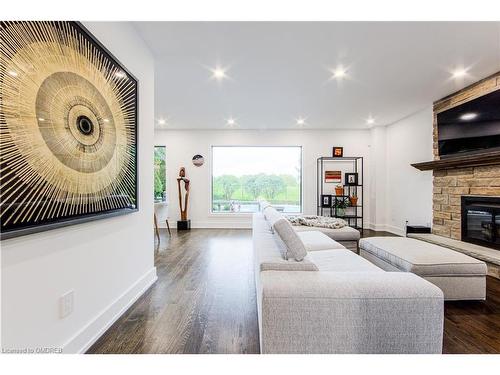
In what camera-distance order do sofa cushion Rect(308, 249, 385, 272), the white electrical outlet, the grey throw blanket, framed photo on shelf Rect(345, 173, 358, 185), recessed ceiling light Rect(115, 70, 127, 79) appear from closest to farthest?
the white electrical outlet, sofa cushion Rect(308, 249, 385, 272), recessed ceiling light Rect(115, 70, 127, 79), the grey throw blanket, framed photo on shelf Rect(345, 173, 358, 185)

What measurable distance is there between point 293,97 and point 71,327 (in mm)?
3837

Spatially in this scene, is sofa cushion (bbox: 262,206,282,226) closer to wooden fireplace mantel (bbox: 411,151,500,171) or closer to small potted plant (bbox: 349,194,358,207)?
wooden fireplace mantel (bbox: 411,151,500,171)

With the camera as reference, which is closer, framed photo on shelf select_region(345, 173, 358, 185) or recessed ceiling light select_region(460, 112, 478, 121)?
recessed ceiling light select_region(460, 112, 478, 121)

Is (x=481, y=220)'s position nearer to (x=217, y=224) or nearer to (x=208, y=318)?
(x=208, y=318)

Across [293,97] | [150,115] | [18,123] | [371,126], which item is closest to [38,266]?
[18,123]

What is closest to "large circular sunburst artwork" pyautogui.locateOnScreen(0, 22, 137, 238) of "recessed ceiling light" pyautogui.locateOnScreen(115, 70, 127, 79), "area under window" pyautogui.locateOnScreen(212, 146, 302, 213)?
"recessed ceiling light" pyautogui.locateOnScreen(115, 70, 127, 79)

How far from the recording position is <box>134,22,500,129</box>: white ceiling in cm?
231

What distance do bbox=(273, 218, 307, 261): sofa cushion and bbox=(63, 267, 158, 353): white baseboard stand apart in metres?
1.36

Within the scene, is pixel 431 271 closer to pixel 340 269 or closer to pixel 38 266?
pixel 340 269

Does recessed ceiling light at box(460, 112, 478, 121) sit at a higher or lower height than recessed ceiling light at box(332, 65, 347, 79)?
lower

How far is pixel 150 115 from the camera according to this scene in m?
2.72

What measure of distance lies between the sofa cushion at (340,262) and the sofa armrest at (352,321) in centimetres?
53

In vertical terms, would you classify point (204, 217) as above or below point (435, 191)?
below

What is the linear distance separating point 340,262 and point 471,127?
3.03 metres
